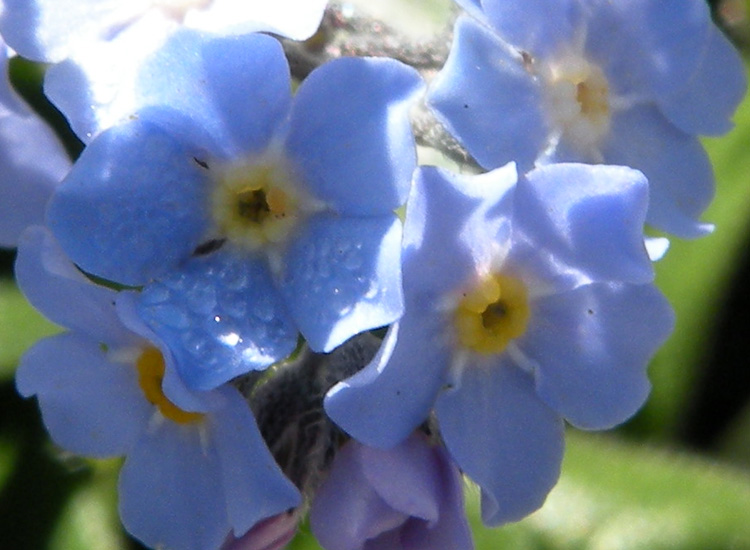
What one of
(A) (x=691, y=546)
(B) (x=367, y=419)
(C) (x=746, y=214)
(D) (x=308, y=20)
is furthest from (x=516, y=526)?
(D) (x=308, y=20)

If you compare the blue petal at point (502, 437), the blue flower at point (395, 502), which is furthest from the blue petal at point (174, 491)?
the blue petal at point (502, 437)

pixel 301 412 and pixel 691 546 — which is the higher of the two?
pixel 301 412

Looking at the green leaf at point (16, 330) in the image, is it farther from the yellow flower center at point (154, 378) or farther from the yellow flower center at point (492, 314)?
the yellow flower center at point (492, 314)

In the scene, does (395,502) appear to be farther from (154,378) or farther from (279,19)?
(279,19)

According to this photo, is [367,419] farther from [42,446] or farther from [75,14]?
[42,446]

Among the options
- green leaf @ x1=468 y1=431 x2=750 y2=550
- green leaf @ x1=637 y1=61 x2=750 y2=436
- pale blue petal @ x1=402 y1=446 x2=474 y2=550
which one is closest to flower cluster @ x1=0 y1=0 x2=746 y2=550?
pale blue petal @ x1=402 y1=446 x2=474 y2=550

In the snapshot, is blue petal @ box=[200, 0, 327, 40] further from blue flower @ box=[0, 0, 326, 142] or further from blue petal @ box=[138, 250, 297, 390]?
blue petal @ box=[138, 250, 297, 390]

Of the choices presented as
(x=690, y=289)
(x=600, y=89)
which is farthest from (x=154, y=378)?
(x=690, y=289)
